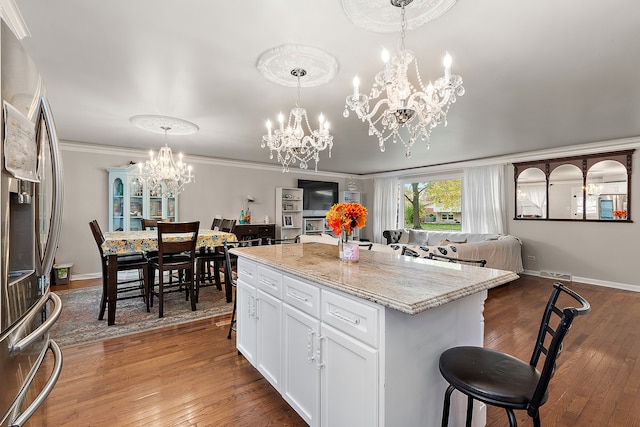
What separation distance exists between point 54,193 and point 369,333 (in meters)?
1.39

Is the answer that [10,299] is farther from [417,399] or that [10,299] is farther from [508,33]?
[508,33]

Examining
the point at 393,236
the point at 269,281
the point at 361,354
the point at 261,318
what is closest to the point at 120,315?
the point at 261,318

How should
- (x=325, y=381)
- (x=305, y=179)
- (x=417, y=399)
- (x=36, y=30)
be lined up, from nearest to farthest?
(x=417, y=399) → (x=325, y=381) → (x=36, y=30) → (x=305, y=179)

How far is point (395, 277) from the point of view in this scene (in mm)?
1466

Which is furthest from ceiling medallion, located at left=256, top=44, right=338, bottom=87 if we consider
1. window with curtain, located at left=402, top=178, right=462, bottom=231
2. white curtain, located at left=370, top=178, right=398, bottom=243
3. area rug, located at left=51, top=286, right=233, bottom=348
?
white curtain, located at left=370, top=178, right=398, bottom=243

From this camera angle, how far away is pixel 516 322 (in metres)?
3.21

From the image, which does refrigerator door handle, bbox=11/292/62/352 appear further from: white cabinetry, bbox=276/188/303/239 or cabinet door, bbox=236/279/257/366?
white cabinetry, bbox=276/188/303/239

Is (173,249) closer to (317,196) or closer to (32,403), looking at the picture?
(32,403)

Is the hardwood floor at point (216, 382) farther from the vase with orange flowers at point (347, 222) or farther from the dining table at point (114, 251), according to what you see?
the vase with orange flowers at point (347, 222)

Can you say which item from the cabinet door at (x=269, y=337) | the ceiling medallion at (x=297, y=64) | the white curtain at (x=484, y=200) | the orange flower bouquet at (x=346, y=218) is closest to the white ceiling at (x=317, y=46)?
the ceiling medallion at (x=297, y=64)

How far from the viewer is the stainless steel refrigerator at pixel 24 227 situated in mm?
862

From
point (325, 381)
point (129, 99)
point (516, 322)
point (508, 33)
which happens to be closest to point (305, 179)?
Result: point (129, 99)

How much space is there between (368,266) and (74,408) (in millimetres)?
2012

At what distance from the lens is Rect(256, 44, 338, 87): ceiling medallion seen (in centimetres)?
210
